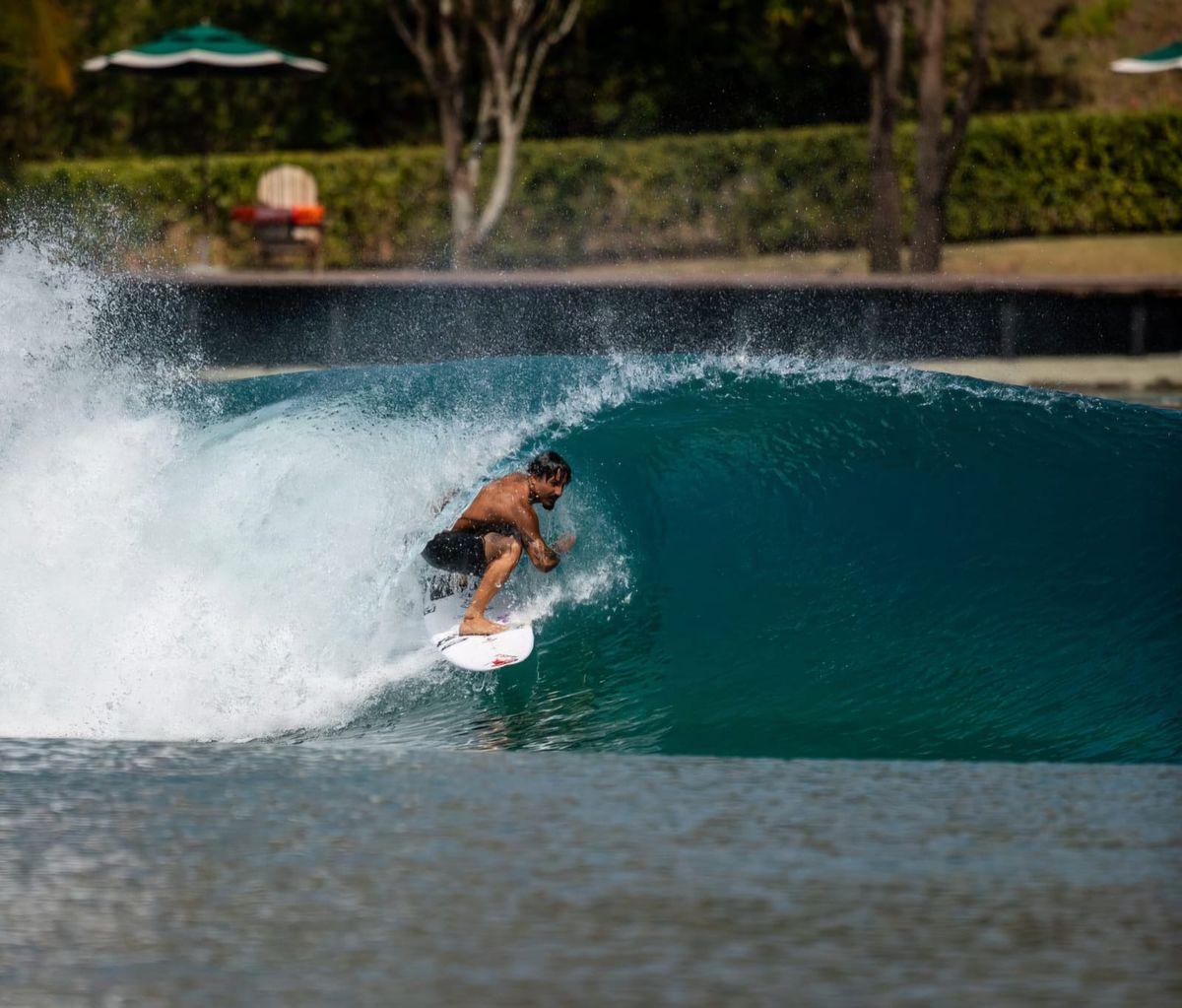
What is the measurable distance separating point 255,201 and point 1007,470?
20439 mm

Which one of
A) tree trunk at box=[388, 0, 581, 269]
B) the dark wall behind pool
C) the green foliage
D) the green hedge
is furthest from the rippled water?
the green foliage

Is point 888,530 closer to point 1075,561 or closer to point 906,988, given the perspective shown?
point 1075,561

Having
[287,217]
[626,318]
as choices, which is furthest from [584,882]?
[287,217]

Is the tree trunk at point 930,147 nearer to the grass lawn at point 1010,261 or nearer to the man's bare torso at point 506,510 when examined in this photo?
the grass lawn at point 1010,261

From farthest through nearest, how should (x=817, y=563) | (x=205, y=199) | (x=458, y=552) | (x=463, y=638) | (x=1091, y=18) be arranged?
1. (x=1091, y=18)
2. (x=205, y=199)
3. (x=817, y=563)
4. (x=458, y=552)
5. (x=463, y=638)

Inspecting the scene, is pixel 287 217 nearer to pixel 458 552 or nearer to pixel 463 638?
pixel 458 552

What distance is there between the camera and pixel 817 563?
870 cm

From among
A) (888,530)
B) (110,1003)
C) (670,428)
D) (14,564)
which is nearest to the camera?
(110,1003)

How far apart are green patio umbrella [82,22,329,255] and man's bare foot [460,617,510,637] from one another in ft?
56.5

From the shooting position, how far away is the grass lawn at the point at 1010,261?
26.1m

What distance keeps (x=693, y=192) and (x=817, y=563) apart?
19.7 meters

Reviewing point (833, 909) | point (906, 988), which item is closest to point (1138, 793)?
point (833, 909)

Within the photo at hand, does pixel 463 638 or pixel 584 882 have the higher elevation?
pixel 584 882

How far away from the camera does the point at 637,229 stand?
92.1 feet
